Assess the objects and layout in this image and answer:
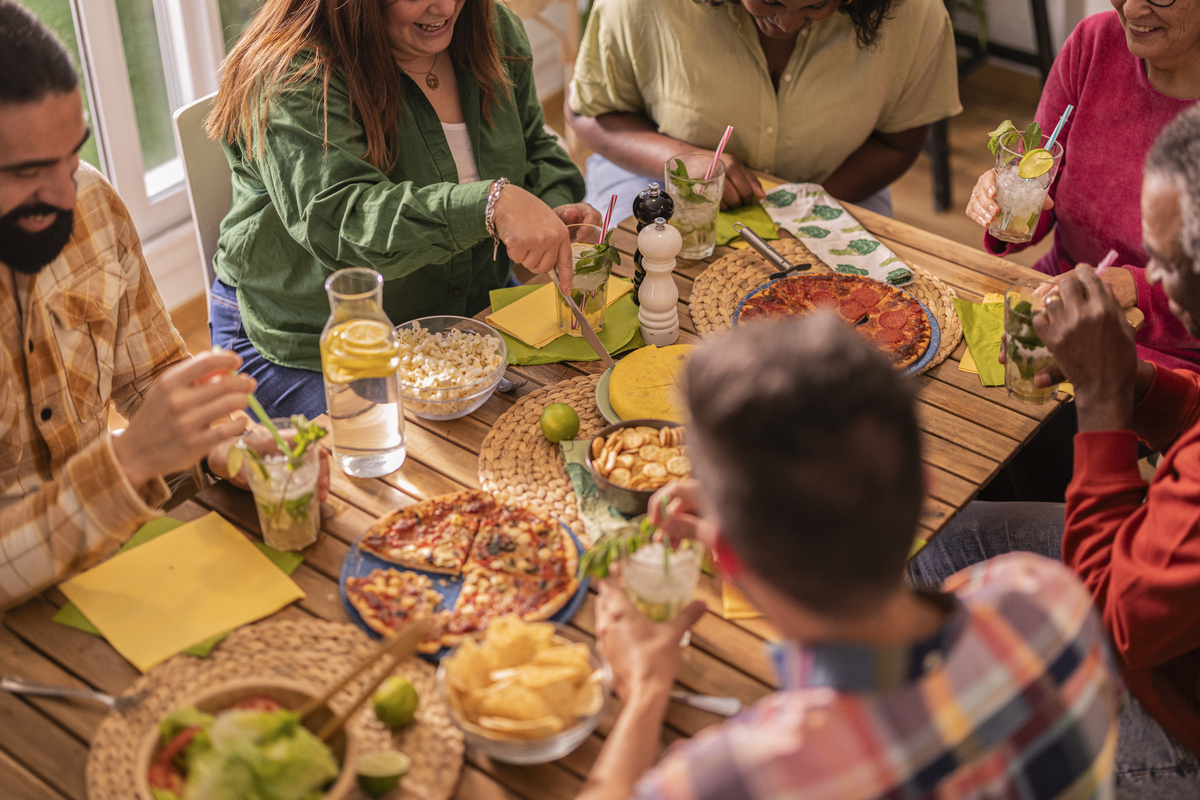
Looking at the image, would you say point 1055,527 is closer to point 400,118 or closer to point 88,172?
point 400,118

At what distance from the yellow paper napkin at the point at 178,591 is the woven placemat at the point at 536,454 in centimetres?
34

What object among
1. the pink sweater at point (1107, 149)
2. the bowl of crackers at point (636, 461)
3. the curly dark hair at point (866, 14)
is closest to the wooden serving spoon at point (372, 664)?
the bowl of crackers at point (636, 461)

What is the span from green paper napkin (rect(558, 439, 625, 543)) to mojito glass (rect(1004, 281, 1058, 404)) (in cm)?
67

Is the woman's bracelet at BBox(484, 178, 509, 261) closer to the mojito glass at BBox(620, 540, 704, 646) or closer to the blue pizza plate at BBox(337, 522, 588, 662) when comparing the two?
the blue pizza plate at BBox(337, 522, 588, 662)

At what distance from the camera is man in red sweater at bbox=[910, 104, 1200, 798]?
122cm

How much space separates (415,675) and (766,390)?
62 centimetres

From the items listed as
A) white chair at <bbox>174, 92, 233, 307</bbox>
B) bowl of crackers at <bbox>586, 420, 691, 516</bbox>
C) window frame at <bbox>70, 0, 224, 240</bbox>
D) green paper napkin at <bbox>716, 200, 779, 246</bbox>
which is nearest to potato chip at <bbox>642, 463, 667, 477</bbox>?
bowl of crackers at <bbox>586, 420, 691, 516</bbox>

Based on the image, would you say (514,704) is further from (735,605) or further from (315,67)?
(315,67)

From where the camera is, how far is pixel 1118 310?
58.9 inches

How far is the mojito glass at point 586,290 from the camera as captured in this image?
1808 millimetres

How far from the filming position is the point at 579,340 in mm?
1848

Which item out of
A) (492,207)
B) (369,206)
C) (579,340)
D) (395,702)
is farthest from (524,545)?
(369,206)

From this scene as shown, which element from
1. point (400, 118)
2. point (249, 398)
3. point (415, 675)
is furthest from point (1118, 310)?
point (400, 118)

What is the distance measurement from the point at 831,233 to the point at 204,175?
132cm
